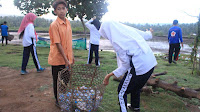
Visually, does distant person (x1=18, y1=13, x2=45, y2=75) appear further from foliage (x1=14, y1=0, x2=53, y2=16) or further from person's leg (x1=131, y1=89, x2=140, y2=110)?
foliage (x1=14, y1=0, x2=53, y2=16)

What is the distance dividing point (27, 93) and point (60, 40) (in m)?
1.65

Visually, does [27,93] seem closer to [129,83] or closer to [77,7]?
[129,83]

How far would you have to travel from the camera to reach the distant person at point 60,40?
2693 millimetres

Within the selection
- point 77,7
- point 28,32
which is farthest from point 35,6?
point 28,32

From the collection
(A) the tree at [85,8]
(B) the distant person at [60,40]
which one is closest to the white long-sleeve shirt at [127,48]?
(B) the distant person at [60,40]

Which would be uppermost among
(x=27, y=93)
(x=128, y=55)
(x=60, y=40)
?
(x=60, y=40)

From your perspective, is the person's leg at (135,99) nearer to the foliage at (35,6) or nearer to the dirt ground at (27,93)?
the dirt ground at (27,93)

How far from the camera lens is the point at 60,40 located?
2.78m

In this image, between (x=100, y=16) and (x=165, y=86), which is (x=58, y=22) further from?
(x=100, y=16)

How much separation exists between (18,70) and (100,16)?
8.88 meters

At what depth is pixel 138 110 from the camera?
9.26 ft

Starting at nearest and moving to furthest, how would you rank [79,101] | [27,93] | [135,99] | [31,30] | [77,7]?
1. [79,101]
2. [135,99]
3. [27,93]
4. [31,30]
5. [77,7]

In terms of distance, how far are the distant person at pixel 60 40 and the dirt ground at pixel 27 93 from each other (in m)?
0.64

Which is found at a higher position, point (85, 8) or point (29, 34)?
point (85, 8)
